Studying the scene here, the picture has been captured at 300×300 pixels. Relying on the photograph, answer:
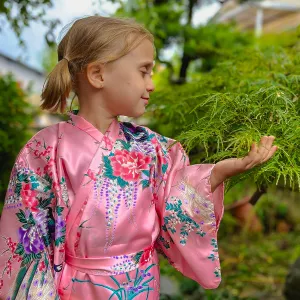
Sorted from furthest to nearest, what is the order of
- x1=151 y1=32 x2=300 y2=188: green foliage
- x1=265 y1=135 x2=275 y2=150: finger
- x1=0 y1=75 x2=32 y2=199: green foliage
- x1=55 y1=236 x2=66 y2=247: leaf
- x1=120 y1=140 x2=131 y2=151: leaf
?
x1=0 y1=75 x2=32 y2=199: green foliage
x1=120 y1=140 x2=131 y2=151: leaf
x1=55 y1=236 x2=66 y2=247: leaf
x1=151 y1=32 x2=300 y2=188: green foliage
x1=265 y1=135 x2=275 y2=150: finger

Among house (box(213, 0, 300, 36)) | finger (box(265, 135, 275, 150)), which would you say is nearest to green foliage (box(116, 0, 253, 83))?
finger (box(265, 135, 275, 150))

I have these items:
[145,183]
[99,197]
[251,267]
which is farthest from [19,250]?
[251,267]

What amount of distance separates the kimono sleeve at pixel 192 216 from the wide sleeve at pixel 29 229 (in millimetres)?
391

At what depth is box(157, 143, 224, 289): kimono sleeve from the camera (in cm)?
176

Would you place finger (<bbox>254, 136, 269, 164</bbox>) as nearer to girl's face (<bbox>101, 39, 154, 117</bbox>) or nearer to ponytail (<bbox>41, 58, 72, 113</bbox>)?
girl's face (<bbox>101, 39, 154, 117</bbox>)

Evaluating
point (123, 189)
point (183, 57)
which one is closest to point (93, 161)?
point (123, 189)

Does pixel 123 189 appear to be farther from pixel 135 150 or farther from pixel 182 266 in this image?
pixel 182 266

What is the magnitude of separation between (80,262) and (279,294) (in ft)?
10.8

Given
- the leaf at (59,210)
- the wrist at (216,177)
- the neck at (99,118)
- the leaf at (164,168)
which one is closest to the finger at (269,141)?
the wrist at (216,177)

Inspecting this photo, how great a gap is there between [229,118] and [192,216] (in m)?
0.35

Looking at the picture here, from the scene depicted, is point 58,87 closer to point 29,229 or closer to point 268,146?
point 29,229

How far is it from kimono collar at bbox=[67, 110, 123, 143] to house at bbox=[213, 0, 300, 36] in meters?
10.6

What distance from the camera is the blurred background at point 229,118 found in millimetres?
1696

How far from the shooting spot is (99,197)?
1727 millimetres
